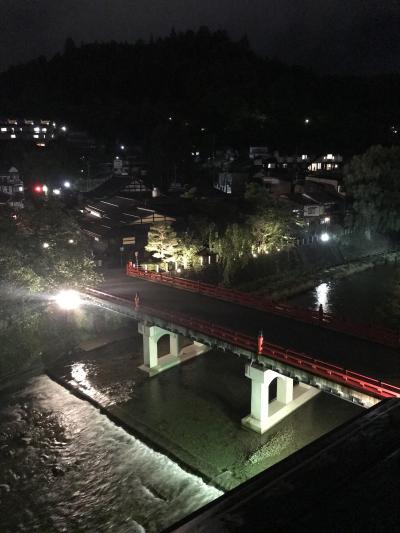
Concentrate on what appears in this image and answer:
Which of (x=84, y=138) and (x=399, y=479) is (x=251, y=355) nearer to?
(x=399, y=479)

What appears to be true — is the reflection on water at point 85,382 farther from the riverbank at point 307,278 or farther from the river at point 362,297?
the river at point 362,297

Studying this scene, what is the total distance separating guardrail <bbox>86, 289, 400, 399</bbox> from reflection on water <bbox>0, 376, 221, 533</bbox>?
5.13 meters

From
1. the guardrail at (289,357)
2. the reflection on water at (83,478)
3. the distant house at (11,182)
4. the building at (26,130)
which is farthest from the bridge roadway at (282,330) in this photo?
the building at (26,130)

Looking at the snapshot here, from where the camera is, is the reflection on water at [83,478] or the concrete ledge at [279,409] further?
the concrete ledge at [279,409]

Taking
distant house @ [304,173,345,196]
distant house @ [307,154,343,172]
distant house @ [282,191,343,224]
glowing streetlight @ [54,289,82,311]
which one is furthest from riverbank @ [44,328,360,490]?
distant house @ [307,154,343,172]

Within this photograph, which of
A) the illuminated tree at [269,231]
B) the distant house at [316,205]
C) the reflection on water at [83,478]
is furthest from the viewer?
the distant house at [316,205]

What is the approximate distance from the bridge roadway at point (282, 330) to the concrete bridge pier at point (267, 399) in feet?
5.13

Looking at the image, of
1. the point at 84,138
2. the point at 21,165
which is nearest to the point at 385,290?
the point at 21,165

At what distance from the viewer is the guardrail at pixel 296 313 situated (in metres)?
17.5

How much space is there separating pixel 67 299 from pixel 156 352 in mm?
6747

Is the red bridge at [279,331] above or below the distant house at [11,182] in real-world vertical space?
below

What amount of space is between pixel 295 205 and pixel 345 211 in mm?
9977

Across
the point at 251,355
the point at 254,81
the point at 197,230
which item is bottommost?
the point at 251,355

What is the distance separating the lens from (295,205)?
43156mm
